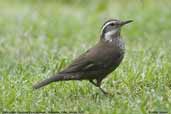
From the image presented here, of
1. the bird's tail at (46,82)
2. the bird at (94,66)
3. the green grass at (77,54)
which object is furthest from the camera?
the bird at (94,66)

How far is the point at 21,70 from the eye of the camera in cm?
1195

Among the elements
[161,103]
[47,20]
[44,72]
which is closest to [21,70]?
[44,72]

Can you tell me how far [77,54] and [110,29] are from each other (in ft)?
8.24

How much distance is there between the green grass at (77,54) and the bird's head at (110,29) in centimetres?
63

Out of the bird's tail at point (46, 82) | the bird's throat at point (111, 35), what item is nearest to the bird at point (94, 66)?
the bird's tail at point (46, 82)

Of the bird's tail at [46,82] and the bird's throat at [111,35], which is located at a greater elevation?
the bird's throat at [111,35]

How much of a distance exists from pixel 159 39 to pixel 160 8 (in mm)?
2446

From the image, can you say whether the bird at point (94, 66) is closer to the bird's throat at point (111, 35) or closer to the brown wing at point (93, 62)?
the brown wing at point (93, 62)

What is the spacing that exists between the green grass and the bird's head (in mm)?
628

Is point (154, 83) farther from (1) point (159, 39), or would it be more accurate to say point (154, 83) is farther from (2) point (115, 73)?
(1) point (159, 39)

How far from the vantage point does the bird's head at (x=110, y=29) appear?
10.9 m

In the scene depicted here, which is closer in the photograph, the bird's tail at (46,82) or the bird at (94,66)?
the bird's tail at (46,82)

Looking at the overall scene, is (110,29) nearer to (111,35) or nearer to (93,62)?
(111,35)

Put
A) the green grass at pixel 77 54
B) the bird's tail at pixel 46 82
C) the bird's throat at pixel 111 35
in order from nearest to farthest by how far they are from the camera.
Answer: the green grass at pixel 77 54
the bird's tail at pixel 46 82
the bird's throat at pixel 111 35
